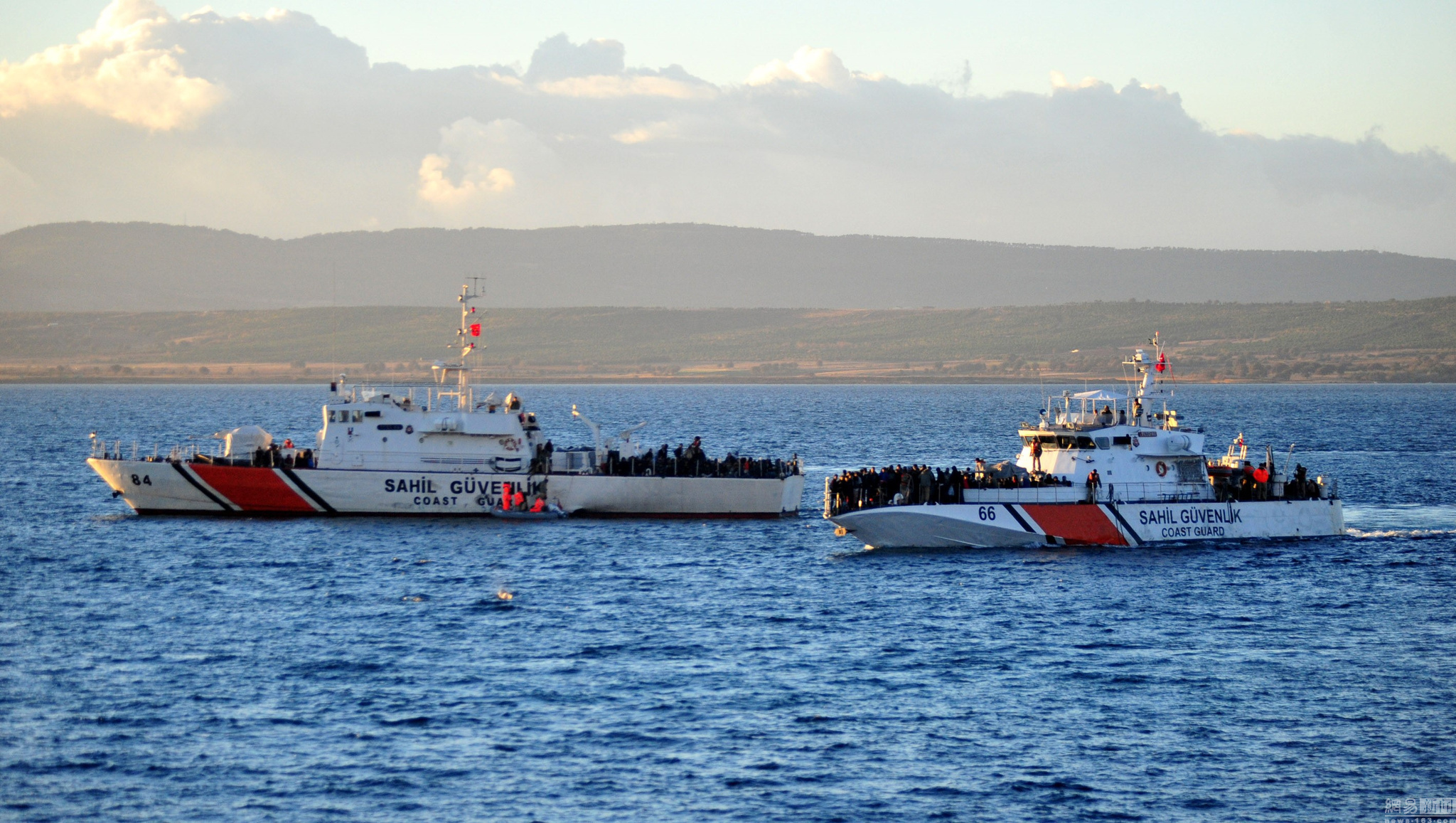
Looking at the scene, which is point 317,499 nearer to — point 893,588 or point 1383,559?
point 893,588

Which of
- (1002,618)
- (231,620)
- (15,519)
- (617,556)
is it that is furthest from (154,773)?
(15,519)

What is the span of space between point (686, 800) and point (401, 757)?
5577mm

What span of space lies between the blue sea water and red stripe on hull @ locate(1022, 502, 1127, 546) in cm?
110

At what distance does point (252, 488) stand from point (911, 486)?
2641cm

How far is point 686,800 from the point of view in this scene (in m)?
24.8

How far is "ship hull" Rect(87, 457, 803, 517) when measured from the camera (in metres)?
57.8

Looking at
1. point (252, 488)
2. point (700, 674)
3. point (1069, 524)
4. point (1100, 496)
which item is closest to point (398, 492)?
point (252, 488)

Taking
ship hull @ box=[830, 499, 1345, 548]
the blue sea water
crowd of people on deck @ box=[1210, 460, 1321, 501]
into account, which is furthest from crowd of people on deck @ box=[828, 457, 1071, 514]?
crowd of people on deck @ box=[1210, 460, 1321, 501]

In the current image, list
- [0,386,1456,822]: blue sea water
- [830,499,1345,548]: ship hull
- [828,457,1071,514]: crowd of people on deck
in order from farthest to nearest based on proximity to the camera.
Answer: [828,457,1071,514]: crowd of people on deck → [830,499,1345,548]: ship hull → [0,386,1456,822]: blue sea water

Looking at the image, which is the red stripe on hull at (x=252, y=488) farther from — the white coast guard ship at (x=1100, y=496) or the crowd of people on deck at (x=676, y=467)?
the white coast guard ship at (x=1100, y=496)

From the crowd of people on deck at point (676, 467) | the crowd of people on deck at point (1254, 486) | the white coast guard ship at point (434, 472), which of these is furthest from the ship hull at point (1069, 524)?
the white coast guard ship at point (434, 472)

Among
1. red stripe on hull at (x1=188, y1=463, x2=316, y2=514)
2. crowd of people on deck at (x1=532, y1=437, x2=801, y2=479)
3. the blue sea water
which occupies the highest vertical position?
crowd of people on deck at (x1=532, y1=437, x2=801, y2=479)

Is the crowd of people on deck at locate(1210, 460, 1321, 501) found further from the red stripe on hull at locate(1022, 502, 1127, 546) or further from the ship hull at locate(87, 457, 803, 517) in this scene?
the ship hull at locate(87, 457, 803, 517)

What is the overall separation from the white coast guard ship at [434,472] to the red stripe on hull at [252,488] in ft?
0.15
